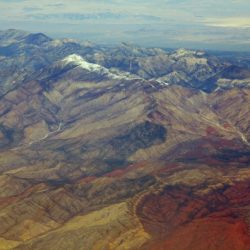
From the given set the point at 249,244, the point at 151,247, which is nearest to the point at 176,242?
the point at 151,247

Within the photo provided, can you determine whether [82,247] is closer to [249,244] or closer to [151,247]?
[151,247]

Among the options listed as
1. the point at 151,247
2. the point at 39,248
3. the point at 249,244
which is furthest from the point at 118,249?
the point at 249,244

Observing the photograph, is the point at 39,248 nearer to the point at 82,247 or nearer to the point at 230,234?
the point at 82,247

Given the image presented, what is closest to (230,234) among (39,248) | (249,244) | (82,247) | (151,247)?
(249,244)

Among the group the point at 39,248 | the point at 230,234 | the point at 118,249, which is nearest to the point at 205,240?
the point at 230,234

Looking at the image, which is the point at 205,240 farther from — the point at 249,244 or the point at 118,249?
the point at 118,249

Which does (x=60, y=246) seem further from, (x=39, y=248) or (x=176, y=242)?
(x=176, y=242)
